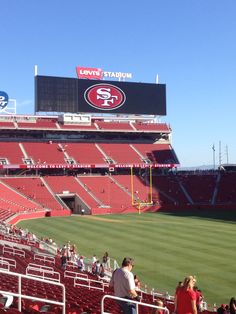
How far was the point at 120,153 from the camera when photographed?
7412cm

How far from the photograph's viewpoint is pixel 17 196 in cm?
5812

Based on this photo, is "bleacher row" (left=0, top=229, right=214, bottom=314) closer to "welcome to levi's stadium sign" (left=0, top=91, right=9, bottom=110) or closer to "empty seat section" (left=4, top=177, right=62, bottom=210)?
"empty seat section" (left=4, top=177, right=62, bottom=210)

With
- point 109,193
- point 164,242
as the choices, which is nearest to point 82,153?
point 109,193

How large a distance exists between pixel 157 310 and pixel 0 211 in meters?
42.5

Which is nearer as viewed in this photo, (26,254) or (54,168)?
(26,254)

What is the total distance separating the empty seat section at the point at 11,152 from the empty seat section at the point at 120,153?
13485 mm

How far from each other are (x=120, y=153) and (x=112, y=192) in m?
11.0

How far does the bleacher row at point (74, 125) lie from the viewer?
71.2 meters

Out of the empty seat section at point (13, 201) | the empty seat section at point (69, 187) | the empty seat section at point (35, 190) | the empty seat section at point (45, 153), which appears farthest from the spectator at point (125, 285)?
the empty seat section at point (45, 153)

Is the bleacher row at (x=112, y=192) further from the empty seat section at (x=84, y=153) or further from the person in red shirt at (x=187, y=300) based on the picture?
the person in red shirt at (x=187, y=300)

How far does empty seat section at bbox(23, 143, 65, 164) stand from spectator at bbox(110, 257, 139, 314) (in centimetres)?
6036

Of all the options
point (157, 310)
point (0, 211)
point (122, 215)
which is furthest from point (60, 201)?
point (157, 310)

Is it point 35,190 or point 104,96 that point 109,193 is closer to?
point 35,190

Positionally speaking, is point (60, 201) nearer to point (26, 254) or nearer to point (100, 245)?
point (100, 245)
